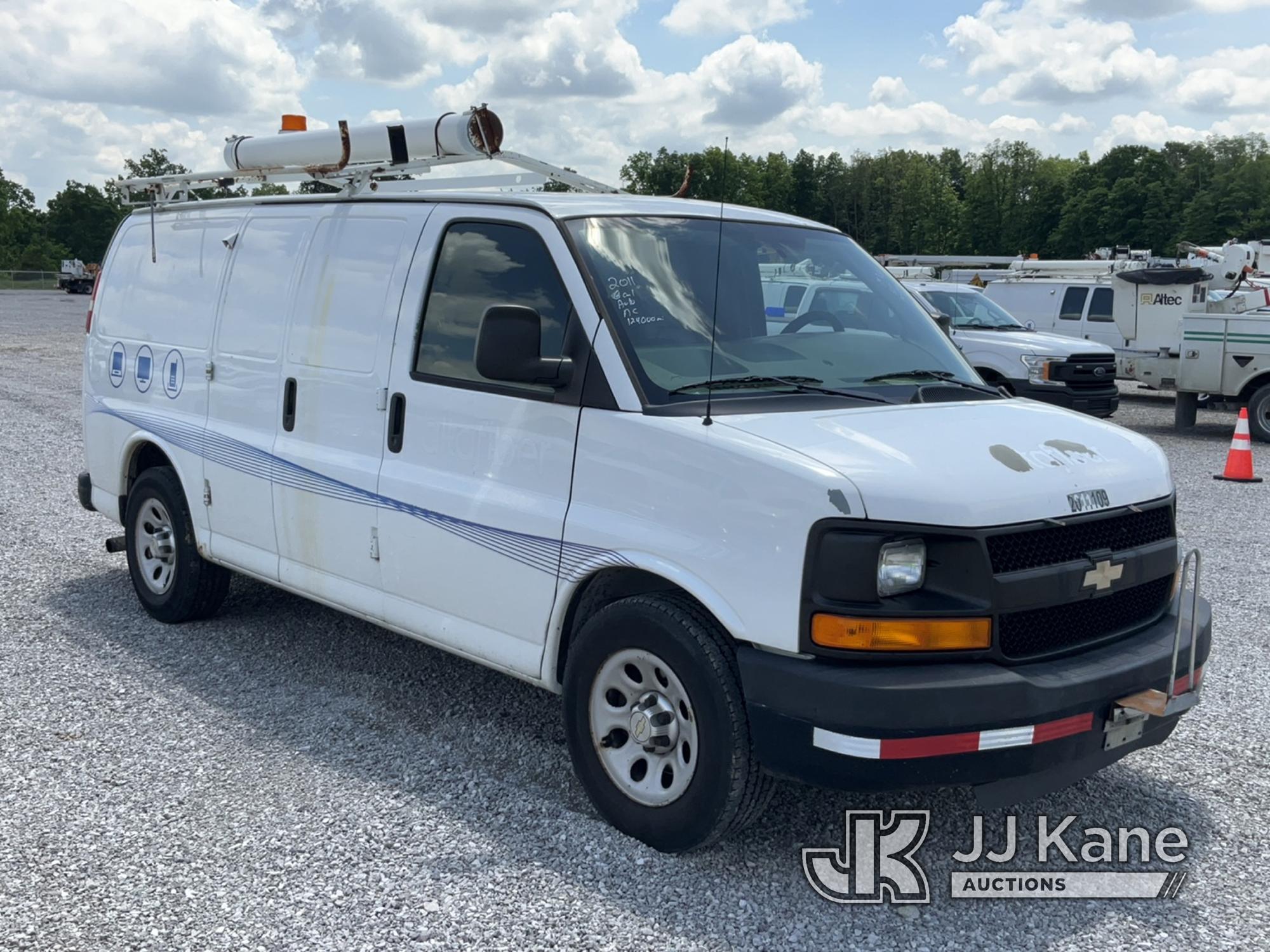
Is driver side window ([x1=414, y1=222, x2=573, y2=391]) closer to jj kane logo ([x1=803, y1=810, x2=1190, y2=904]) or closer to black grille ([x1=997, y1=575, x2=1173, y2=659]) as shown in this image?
black grille ([x1=997, y1=575, x2=1173, y2=659])

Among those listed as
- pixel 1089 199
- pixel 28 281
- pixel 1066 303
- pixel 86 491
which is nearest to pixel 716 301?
pixel 86 491

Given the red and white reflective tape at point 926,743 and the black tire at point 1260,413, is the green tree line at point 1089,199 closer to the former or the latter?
the black tire at point 1260,413

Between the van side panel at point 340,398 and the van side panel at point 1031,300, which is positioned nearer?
the van side panel at point 340,398

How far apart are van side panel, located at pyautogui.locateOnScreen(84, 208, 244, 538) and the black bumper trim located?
77mm

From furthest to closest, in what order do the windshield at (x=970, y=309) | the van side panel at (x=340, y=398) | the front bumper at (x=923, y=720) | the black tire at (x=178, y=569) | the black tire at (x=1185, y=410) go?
1. the black tire at (x=1185, y=410)
2. the windshield at (x=970, y=309)
3. the black tire at (x=178, y=569)
4. the van side panel at (x=340, y=398)
5. the front bumper at (x=923, y=720)

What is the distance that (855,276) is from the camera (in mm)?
5375

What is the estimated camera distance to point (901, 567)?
3691mm

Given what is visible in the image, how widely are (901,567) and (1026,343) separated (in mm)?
14033

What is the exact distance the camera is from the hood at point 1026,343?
656 inches

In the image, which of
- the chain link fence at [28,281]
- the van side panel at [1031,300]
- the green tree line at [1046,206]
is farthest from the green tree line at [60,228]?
the van side panel at [1031,300]

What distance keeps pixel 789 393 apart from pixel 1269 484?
34.0ft

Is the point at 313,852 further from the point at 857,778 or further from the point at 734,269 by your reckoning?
the point at 734,269

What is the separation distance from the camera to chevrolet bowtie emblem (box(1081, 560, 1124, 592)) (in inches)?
156

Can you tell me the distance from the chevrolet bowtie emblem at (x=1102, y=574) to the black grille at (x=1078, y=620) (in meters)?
0.06
